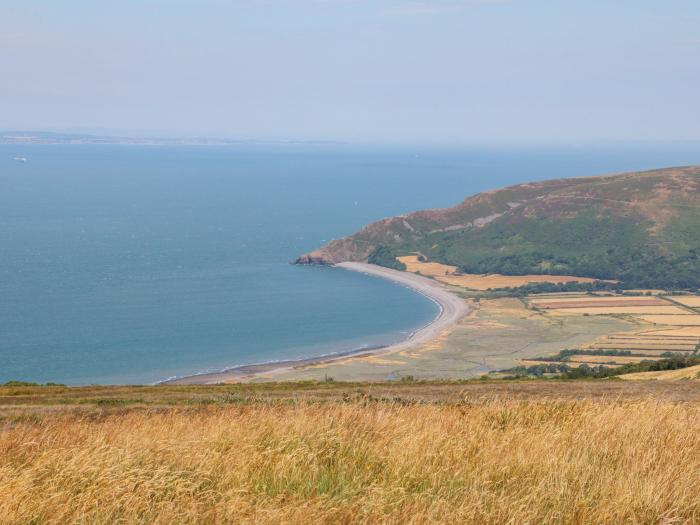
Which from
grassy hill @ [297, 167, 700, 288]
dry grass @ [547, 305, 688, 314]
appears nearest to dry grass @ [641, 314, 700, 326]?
dry grass @ [547, 305, 688, 314]

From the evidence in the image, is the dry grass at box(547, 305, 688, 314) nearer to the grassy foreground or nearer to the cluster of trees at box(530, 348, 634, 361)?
the cluster of trees at box(530, 348, 634, 361)

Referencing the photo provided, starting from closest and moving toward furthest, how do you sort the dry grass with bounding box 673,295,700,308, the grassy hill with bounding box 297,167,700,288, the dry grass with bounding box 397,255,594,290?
the dry grass with bounding box 673,295,700,308 → the dry grass with bounding box 397,255,594,290 → the grassy hill with bounding box 297,167,700,288

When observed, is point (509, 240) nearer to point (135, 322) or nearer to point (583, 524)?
point (135, 322)

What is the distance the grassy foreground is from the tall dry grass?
0.06ft

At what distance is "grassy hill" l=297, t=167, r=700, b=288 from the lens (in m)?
165

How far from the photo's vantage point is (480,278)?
16700 centimetres

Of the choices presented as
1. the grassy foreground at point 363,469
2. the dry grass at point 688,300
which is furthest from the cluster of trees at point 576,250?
the grassy foreground at point 363,469

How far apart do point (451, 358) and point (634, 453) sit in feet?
285

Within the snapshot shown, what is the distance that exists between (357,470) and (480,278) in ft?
527

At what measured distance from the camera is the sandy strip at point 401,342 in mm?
86375

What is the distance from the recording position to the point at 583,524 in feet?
23.5

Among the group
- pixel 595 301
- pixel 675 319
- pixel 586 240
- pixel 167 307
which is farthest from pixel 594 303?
pixel 167 307

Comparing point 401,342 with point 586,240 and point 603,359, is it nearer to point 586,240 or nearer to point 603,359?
point 603,359

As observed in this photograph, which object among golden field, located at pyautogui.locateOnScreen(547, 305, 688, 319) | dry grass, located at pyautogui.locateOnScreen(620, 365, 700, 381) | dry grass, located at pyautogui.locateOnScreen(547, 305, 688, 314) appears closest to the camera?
dry grass, located at pyautogui.locateOnScreen(620, 365, 700, 381)
